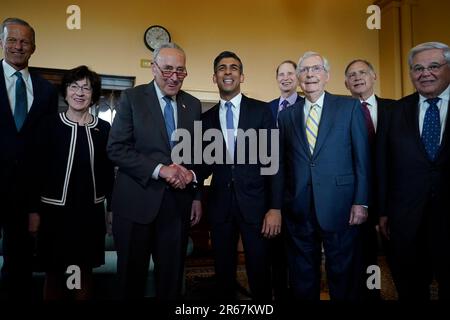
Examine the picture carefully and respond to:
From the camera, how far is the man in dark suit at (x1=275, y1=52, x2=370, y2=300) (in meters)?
1.86

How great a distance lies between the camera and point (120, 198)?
176cm

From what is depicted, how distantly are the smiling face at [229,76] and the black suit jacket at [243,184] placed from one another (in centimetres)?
11

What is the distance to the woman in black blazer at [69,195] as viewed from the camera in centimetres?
183

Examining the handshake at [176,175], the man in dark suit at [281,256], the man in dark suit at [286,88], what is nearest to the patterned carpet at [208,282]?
the man in dark suit at [281,256]

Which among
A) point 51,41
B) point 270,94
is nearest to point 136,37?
point 51,41

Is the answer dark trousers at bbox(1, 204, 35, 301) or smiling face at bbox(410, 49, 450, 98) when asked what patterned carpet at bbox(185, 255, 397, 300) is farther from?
smiling face at bbox(410, 49, 450, 98)

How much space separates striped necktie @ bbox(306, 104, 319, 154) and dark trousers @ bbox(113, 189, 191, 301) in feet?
2.58

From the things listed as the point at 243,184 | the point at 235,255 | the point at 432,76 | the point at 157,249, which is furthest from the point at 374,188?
the point at 157,249

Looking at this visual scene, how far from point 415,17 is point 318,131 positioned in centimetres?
508

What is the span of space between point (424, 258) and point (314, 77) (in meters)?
1.08

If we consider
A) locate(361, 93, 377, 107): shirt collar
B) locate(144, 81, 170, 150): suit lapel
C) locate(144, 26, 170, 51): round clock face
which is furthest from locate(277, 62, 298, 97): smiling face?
locate(144, 26, 170, 51): round clock face

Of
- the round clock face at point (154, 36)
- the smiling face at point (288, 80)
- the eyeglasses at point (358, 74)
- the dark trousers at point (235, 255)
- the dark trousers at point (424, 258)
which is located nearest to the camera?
the dark trousers at point (424, 258)

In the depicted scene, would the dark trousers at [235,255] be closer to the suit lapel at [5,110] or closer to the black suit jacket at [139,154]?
the black suit jacket at [139,154]

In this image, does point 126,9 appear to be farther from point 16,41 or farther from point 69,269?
point 69,269
